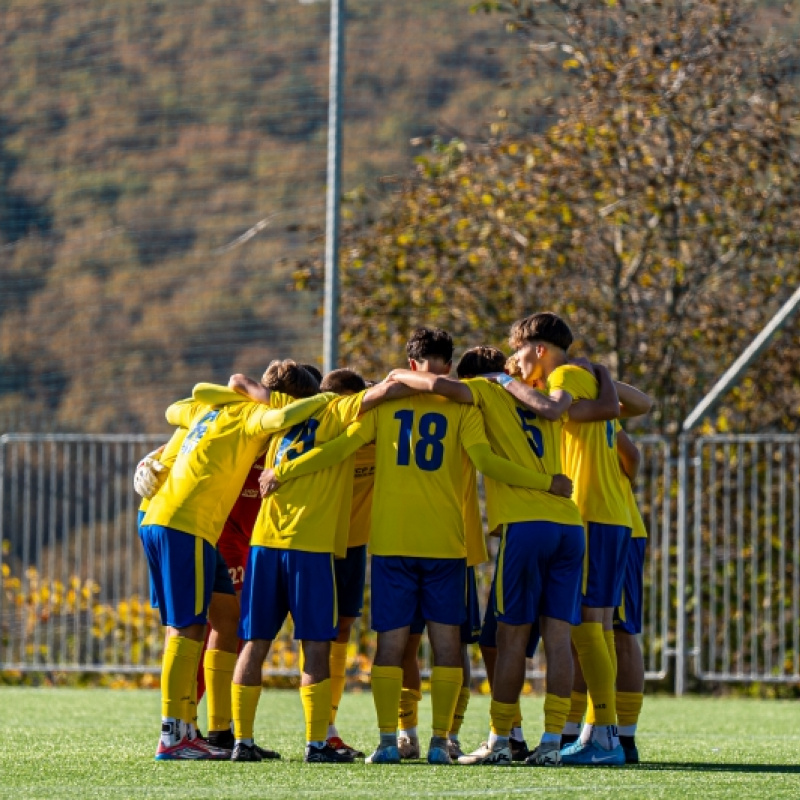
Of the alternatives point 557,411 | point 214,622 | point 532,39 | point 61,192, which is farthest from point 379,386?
point 61,192

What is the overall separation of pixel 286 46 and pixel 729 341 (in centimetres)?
1729

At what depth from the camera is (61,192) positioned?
32531mm

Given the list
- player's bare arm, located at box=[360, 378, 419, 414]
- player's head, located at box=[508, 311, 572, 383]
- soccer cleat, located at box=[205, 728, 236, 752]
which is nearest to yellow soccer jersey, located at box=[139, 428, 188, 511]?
player's bare arm, located at box=[360, 378, 419, 414]

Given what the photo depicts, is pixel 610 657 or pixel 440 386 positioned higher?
pixel 440 386

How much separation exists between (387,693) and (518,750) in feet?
2.22

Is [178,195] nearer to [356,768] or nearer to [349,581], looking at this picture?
[349,581]

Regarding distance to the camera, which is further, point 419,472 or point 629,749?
point 629,749

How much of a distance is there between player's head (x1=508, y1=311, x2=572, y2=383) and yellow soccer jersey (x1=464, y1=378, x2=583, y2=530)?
0.24 m

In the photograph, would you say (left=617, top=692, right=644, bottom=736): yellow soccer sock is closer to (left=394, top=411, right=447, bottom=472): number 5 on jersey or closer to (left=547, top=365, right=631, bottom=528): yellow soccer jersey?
(left=547, top=365, right=631, bottom=528): yellow soccer jersey

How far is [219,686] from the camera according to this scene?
626cm

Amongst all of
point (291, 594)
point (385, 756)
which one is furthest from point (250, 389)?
point (385, 756)

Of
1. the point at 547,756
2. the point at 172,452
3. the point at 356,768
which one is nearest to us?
the point at 356,768

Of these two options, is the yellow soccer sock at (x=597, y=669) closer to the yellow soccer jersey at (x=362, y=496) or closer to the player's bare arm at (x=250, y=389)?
the yellow soccer jersey at (x=362, y=496)

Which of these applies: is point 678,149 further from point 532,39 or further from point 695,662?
point 695,662
